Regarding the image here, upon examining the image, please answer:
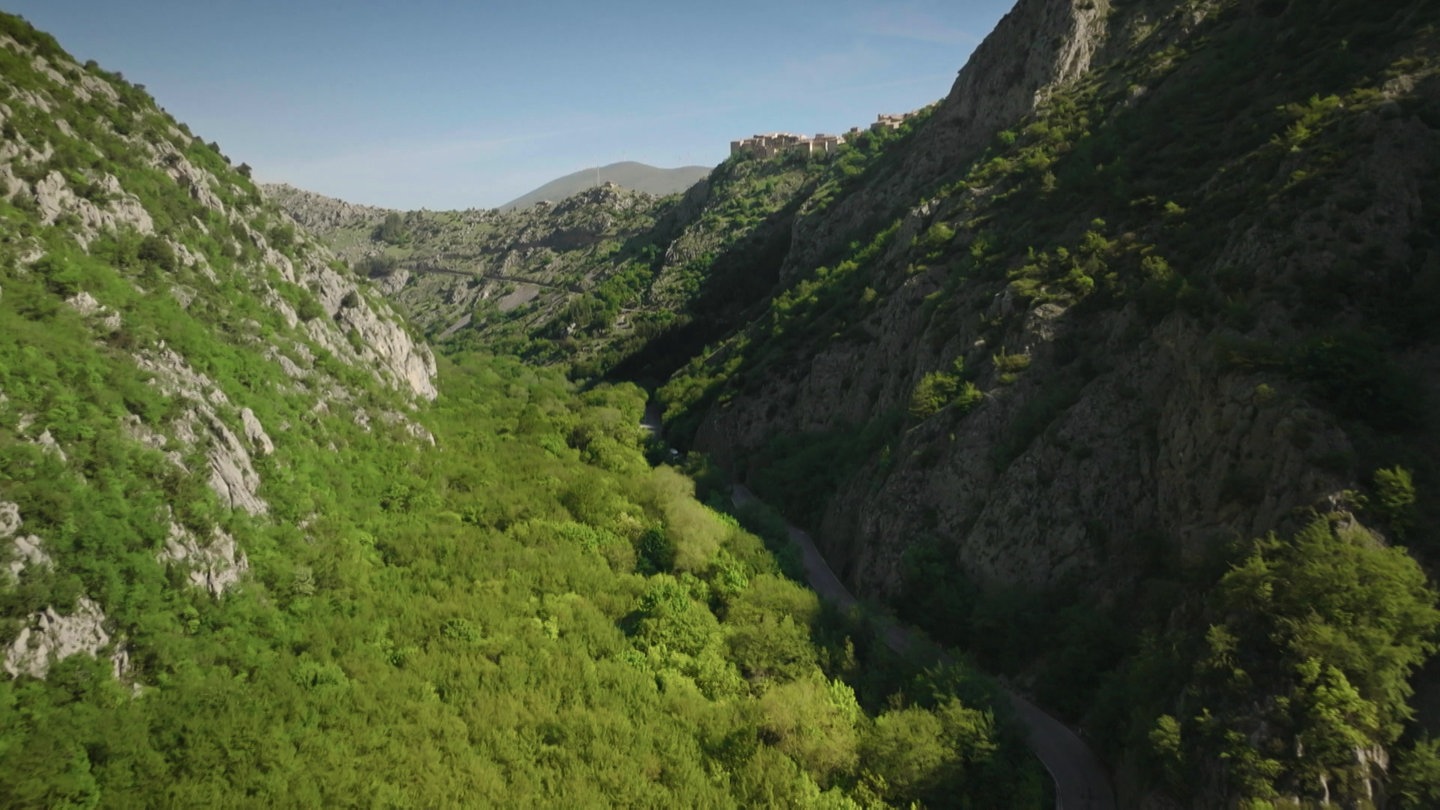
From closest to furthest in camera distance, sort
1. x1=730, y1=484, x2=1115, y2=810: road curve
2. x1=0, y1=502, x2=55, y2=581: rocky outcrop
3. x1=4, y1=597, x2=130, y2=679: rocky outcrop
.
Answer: x1=4, y1=597, x2=130, y2=679: rocky outcrop < x1=0, y1=502, x2=55, y2=581: rocky outcrop < x1=730, y1=484, x2=1115, y2=810: road curve

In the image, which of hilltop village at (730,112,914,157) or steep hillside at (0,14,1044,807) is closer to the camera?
steep hillside at (0,14,1044,807)

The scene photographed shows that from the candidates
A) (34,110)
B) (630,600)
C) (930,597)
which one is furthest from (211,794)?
(34,110)

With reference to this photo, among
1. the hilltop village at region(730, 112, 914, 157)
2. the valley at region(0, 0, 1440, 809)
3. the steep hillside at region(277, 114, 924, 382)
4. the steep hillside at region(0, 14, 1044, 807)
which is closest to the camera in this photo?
the steep hillside at region(0, 14, 1044, 807)

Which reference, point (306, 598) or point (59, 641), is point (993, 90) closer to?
point (306, 598)

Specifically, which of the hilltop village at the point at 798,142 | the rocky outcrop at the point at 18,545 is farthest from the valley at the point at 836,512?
the hilltop village at the point at 798,142

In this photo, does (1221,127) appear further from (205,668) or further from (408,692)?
(205,668)

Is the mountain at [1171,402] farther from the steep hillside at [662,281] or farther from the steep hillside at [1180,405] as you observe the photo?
the steep hillside at [662,281]

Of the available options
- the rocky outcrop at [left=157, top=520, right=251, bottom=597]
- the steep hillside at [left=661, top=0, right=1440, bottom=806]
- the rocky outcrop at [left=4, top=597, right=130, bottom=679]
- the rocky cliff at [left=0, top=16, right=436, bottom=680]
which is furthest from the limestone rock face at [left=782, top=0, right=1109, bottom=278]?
the rocky outcrop at [left=4, top=597, right=130, bottom=679]

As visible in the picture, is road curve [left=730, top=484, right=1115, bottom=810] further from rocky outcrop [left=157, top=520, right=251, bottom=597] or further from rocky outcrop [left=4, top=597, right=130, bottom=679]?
rocky outcrop [left=4, top=597, right=130, bottom=679]
